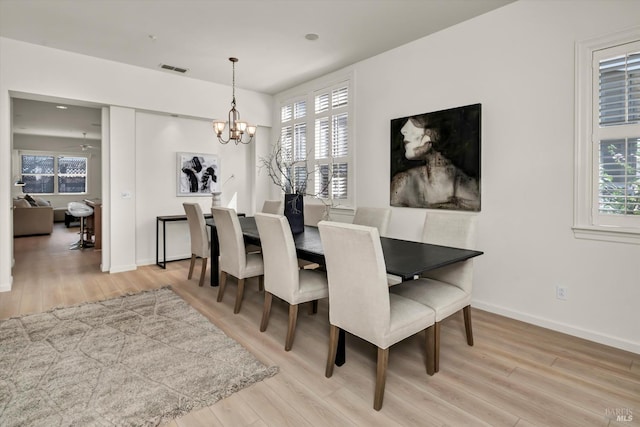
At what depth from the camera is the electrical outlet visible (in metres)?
2.80

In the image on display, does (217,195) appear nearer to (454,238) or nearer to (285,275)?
(285,275)

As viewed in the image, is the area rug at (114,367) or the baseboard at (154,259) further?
the baseboard at (154,259)

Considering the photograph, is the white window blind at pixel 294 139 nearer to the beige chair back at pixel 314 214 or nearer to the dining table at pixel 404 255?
the beige chair back at pixel 314 214

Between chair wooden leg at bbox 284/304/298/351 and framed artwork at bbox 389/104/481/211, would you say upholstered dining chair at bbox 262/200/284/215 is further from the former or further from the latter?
chair wooden leg at bbox 284/304/298/351

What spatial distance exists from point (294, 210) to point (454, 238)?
1.51m

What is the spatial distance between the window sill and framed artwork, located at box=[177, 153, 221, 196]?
194 inches

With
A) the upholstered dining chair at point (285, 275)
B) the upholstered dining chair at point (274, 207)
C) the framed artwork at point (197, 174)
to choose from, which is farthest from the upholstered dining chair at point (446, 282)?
the framed artwork at point (197, 174)

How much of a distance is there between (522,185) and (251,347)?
2.65m

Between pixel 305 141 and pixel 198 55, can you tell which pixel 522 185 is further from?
pixel 198 55

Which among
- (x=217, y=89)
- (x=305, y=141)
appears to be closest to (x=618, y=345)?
(x=305, y=141)

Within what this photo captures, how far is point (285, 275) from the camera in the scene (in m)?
2.56

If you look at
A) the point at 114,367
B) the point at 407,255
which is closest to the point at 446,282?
the point at 407,255

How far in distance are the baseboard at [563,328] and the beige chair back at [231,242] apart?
91.5 inches

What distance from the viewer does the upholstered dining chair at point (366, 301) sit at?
1.83 meters
